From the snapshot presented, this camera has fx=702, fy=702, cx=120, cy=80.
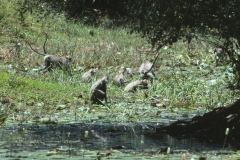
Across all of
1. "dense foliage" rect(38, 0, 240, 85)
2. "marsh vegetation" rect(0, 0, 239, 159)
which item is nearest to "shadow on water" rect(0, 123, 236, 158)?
"marsh vegetation" rect(0, 0, 239, 159)

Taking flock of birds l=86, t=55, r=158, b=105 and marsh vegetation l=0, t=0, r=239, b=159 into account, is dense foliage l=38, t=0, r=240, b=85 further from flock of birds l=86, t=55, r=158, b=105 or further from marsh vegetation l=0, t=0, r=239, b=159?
flock of birds l=86, t=55, r=158, b=105

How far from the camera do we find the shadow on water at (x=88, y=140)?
7.61m

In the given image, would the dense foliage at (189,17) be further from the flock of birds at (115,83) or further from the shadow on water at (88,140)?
the flock of birds at (115,83)

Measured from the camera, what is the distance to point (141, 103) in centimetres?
1241

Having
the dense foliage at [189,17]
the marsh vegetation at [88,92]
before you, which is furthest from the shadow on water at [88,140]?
the dense foliage at [189,17]

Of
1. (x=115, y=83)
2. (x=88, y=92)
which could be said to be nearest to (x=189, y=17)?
(x=88, y=92)

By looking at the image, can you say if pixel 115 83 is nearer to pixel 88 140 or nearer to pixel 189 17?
pixel 189 17

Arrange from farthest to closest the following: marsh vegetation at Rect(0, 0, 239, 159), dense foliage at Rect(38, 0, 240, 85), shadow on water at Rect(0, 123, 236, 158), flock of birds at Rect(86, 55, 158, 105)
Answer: flock of birds at Rect(86, 55, 158, 105) < dense foliage at Rect(38, 0, 240, 85) < marsh vegetation at Rect(0, 0, 239, 159) < shadow on water at Rect(0, 123, 236, 158)

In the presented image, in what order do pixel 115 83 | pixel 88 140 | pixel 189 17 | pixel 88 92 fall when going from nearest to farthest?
pixel 88 140 < pixel 189 17 < pixel 88 92 < pixel 115 83

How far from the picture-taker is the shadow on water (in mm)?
7605

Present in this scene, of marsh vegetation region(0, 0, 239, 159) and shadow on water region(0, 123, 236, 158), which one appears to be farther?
marsh vegetation region(0, 0, 239, 159)

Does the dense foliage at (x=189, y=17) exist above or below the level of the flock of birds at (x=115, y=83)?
above

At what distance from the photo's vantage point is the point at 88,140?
27.8 feet

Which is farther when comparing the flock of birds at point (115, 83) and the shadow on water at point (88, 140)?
the flock of birds at point (115, 83)
